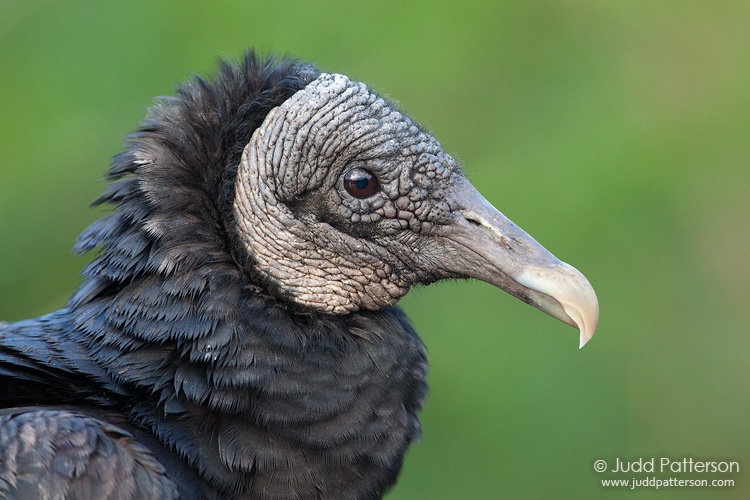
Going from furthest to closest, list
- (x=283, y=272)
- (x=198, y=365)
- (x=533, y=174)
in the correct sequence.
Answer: (x=533, y=174) → (x=283, y=272) → (x=198, y=365)

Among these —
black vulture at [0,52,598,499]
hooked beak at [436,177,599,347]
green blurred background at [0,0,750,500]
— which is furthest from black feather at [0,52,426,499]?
green blurred background at [0,0,750,500]

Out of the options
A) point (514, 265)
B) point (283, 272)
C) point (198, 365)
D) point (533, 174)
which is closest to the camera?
point (198, 365)

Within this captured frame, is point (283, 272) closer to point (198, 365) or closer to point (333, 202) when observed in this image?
point (333, 202)

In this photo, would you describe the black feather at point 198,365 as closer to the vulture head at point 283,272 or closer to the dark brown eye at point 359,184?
the vulture head at point 283,272

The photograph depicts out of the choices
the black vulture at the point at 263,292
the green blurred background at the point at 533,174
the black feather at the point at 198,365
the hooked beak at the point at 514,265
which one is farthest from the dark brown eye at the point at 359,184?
the green blurred background at the point at 533,174

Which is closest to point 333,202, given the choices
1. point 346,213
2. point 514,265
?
point 346,213

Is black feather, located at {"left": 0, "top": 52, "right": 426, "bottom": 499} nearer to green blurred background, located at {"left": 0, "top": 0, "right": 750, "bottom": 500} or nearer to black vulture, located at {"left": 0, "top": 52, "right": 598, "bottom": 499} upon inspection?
black vulture, located at {"left": 0, "top": 52, "right": 598, "bottom": 499}
